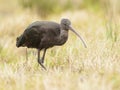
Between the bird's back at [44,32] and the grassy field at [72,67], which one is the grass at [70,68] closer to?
the grassy field at [72,67]

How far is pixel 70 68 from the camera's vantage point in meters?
6.84

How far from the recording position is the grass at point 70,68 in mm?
5949

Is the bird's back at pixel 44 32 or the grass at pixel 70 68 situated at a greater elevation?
the bird's back at pixel 44 32

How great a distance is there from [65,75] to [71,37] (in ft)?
12.2

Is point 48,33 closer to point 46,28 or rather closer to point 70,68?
point 46,28

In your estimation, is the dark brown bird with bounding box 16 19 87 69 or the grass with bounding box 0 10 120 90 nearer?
the grass with bounding box 0 10 120 90

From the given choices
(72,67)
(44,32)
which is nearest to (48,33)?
(44,32)

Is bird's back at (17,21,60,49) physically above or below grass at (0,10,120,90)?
above

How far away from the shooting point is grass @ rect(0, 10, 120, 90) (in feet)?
19.5

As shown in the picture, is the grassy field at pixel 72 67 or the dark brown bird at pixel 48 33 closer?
the grassy field at pixel 72 67

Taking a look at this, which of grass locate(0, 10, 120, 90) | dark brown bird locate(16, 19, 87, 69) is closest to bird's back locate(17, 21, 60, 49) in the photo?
dark brown bird locate(16, 19, 87, 69)

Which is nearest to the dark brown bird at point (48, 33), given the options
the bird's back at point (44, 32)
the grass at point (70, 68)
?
the bird's back at point (44, 32)

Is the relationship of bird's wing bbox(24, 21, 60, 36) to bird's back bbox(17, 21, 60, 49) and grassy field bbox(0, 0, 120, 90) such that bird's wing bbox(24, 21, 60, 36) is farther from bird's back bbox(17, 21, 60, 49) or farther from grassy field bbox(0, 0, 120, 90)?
grassy field bbox(0, 0, 120, 90)

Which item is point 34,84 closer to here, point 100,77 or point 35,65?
point 100,77
